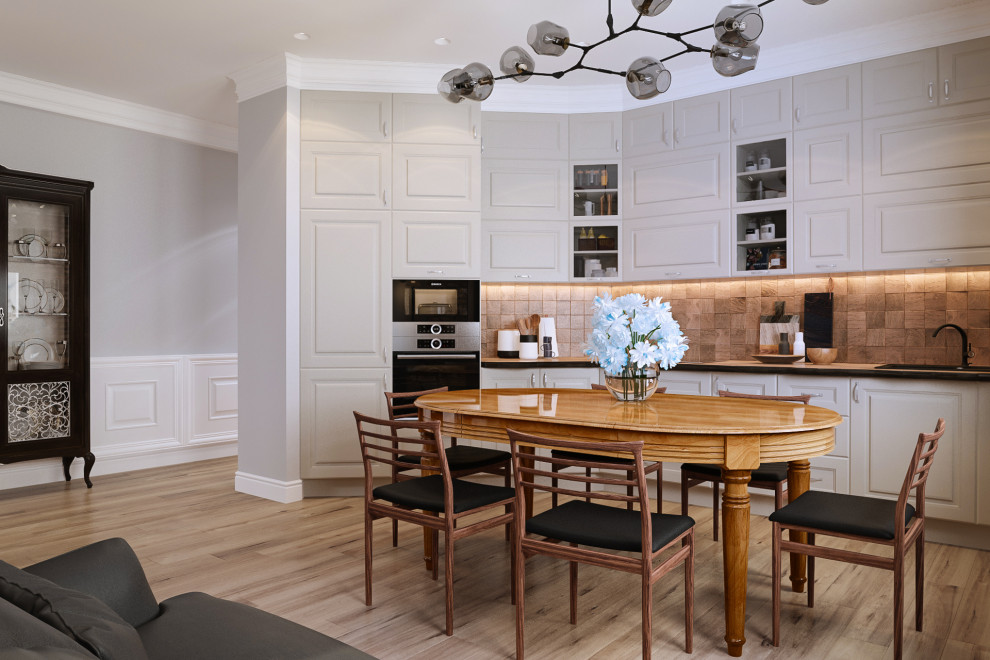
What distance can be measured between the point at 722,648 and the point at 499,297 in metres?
3.25

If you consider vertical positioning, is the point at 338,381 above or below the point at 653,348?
below

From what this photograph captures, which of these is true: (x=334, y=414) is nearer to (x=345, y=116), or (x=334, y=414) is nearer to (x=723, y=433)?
(x=345, y=116)

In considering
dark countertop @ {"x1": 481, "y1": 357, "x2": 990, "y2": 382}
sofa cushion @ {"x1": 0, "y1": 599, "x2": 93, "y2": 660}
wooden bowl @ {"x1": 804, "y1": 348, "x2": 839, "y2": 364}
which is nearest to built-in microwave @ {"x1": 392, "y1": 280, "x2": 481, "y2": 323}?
dark countertop @ {"x1": 481, "y1": 357, "x2": 990, "y2": 382}

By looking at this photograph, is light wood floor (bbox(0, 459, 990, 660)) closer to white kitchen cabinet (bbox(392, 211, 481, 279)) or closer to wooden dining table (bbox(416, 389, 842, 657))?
wooden dining table (bbox(416, 389, 842, 657))

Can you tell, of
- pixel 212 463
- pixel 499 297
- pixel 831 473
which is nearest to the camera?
pixel 831 473

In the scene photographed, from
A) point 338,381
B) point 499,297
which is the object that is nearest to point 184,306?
point 338,381

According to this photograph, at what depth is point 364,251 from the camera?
4375 millimetres

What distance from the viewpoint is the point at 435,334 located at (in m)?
4.47

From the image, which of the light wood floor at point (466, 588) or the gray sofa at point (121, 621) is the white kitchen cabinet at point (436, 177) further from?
the gray sofa at point (121, 621)

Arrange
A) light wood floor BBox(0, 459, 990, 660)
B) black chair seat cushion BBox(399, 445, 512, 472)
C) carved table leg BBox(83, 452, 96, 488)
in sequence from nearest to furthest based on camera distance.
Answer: light wood floor BBox(0, 459, 990, 660), black chair seat cushion BBox(399, 445, 512, 472), carved table leg BBox(83, 452, 96, 488)

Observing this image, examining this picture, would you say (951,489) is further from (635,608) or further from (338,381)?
(338,381)

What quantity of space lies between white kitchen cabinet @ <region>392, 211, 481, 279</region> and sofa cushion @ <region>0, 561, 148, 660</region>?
3363mm

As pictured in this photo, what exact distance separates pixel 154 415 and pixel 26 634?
4993mm

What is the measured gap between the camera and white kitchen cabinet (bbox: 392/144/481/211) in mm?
4422
